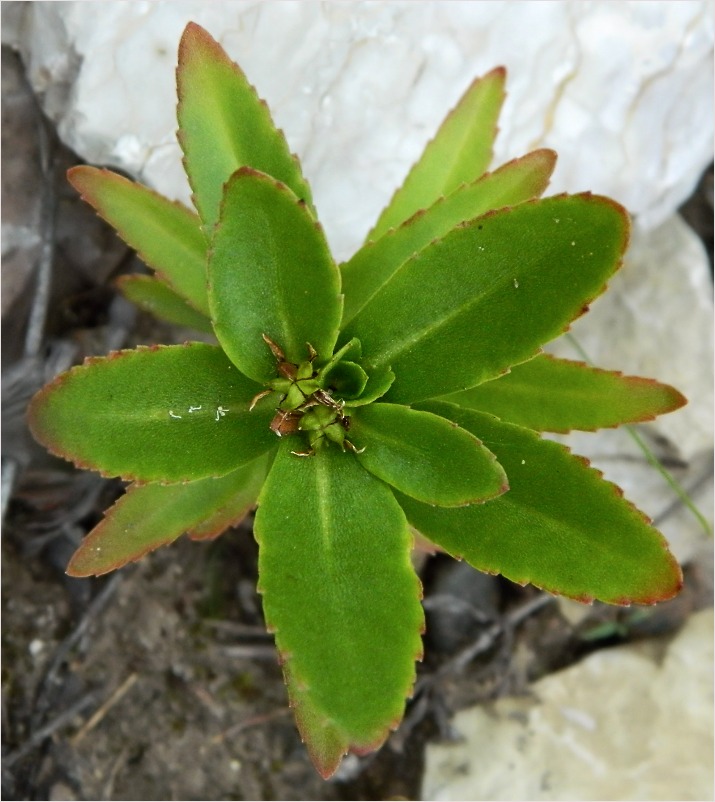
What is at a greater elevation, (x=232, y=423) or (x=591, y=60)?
(x=591, y=60)

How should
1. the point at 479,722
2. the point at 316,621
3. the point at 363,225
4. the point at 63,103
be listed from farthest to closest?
the point at 479,722, the point at 363,225, the point at 63,103, the point at 316,621

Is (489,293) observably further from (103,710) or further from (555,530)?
(103,710)

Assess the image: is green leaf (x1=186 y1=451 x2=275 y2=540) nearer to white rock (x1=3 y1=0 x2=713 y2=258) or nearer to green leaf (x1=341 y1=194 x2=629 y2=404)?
green leaf (x1=341 y1=194 x2=629 y2=404)

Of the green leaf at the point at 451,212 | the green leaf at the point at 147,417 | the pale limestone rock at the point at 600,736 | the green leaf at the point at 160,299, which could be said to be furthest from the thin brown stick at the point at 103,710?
the green leaf at the point at 451,212

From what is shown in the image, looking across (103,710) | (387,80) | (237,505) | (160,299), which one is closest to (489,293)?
(237,505)

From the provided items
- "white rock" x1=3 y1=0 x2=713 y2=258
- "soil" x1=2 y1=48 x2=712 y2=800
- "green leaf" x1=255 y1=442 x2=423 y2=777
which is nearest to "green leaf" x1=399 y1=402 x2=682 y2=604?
"green leaf" x1=255 y1=442 x2=423 y2=777

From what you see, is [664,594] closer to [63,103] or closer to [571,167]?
[571,167]

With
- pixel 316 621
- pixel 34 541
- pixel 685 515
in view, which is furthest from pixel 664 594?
pixel 34 541
